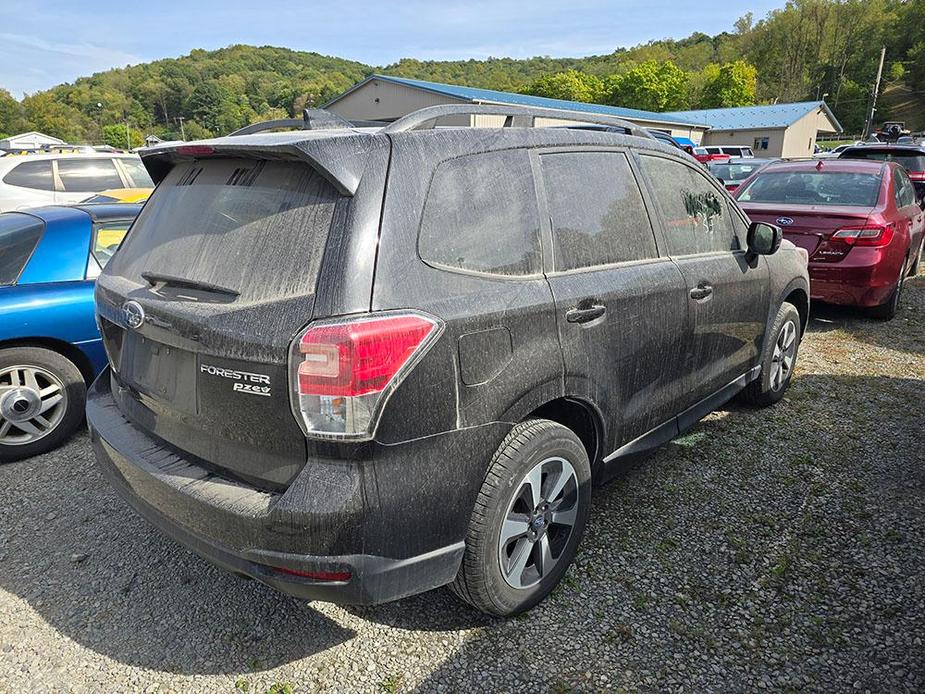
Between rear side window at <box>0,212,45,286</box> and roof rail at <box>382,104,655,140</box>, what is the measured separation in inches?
111

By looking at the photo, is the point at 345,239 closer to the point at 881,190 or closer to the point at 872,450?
the point at 872,450

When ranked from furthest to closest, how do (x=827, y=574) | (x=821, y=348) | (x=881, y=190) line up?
(x=881, y=190) → (x=821, y=348) → (x=827, y=574)

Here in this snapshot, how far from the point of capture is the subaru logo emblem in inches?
88.3

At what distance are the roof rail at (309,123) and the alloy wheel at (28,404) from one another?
2074 mm

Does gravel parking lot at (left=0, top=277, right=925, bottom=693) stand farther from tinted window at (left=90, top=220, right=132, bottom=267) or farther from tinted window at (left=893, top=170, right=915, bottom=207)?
tinted window at (left=893, top=170, right=915, bottom=207)

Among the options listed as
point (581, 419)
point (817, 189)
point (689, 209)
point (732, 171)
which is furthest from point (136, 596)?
point (732, 171)

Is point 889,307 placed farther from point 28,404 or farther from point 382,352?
point 28,404

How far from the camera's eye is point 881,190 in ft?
20.9

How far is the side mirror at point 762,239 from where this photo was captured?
367cm

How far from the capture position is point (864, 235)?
5.89 m

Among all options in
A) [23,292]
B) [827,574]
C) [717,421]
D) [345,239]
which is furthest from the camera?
[717,421]

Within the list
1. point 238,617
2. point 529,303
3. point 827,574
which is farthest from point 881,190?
point 238,617

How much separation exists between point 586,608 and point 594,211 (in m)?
1.65

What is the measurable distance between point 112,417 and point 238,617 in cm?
95
